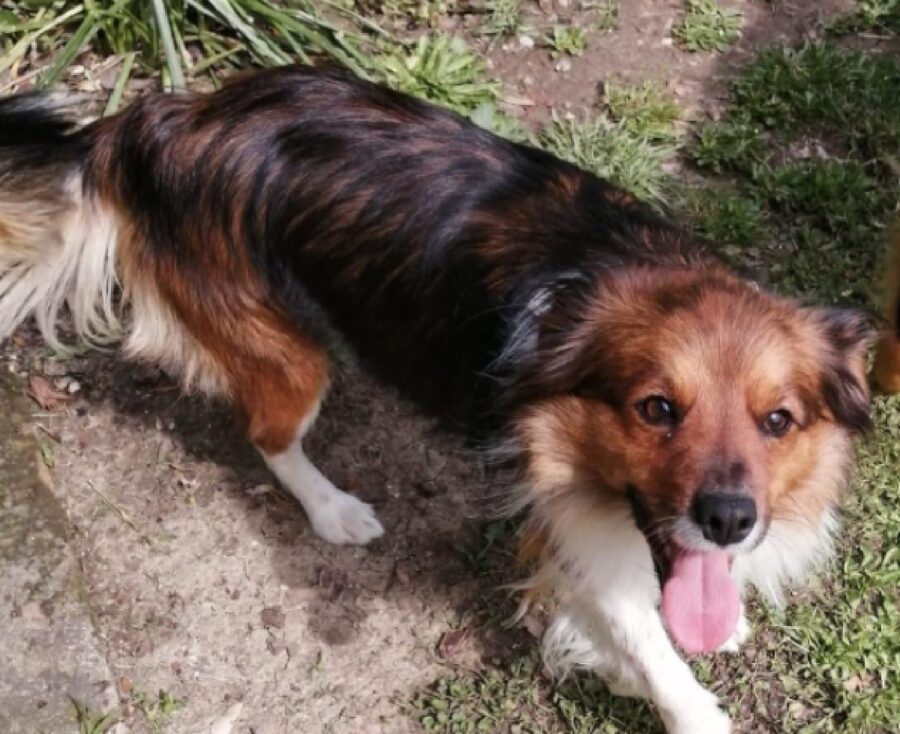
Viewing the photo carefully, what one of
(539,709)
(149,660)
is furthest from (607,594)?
(149,660)

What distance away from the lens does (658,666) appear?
3033 millimetres

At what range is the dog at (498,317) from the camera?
8.16 feet

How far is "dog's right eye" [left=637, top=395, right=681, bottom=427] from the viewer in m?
2.45

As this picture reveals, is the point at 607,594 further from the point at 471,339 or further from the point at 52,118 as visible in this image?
the point at 52,118

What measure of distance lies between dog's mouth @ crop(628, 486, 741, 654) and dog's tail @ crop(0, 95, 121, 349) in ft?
5.42

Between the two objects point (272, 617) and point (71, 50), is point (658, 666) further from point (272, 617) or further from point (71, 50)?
point (71, 50)

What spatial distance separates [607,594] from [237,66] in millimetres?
2789

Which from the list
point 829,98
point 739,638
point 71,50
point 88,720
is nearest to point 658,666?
point 739,638

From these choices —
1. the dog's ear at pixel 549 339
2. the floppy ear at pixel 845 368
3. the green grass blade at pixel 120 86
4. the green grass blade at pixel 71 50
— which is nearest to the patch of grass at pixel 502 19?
the green grass blade at pixel 120 86

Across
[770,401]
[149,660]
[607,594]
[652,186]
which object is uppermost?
[770,401]

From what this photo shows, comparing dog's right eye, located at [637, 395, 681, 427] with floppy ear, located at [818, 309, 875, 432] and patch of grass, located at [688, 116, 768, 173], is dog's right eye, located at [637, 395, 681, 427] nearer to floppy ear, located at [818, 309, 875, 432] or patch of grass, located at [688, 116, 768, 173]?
floppy ear, located at [818, 309, 875, 432]

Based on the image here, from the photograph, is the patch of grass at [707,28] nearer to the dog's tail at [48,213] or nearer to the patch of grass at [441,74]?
the patch of grass at [441,74]

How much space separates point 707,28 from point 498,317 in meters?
2.67

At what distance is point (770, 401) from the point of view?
246 centimetres
